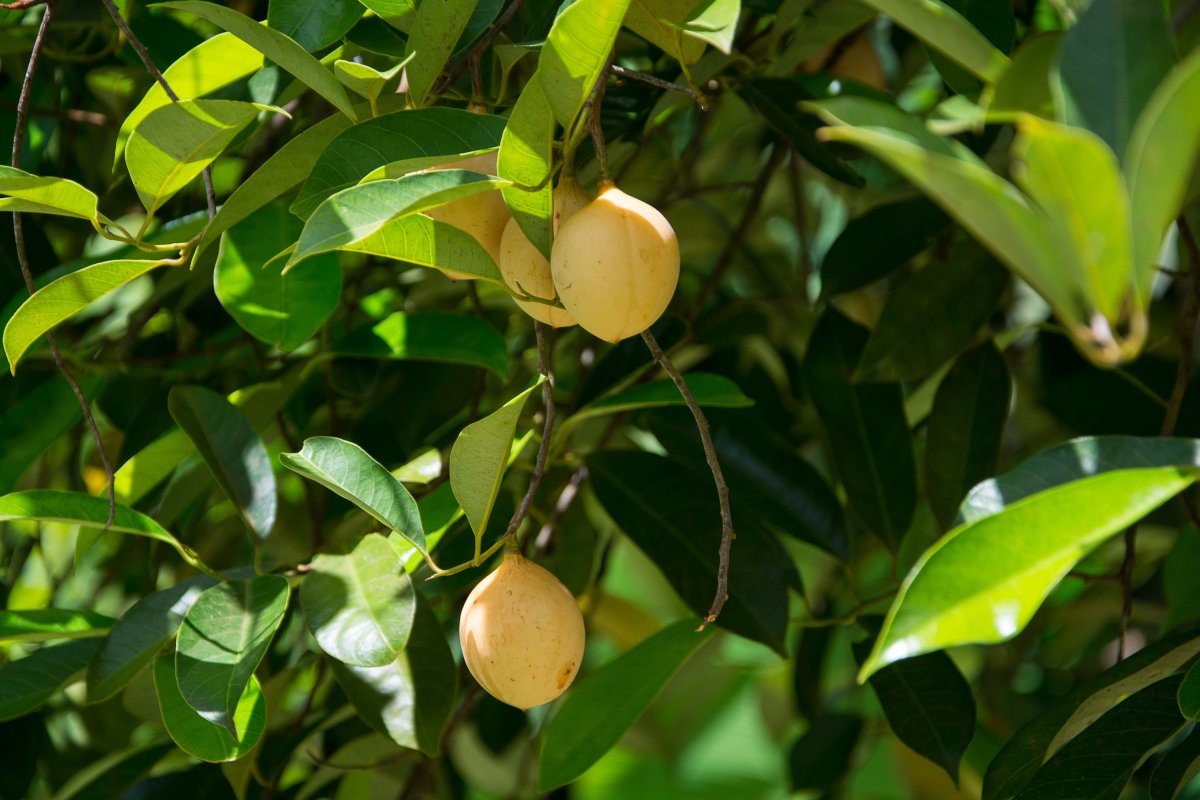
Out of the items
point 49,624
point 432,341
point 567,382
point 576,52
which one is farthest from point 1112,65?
point 567,382

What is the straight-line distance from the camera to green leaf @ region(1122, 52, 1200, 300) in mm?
301

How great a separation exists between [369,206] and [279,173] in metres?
0.18

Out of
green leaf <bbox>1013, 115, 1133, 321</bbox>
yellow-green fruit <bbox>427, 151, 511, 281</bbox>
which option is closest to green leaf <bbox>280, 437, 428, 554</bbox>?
yellow-green fruit <bbox>427, 151, 511, 281</bbox>

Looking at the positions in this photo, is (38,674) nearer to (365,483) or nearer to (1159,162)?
(365,483)

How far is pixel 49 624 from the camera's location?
28.3 inches

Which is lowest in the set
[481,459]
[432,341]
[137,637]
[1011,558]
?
[137,637]

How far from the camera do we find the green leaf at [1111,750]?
606 millimetres

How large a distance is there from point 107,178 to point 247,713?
655 millimetres

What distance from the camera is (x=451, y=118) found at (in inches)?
20.0

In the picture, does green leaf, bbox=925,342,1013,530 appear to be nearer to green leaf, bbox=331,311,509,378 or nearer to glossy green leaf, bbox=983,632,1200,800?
glossy green leaf, bbox=983,632,1200,800

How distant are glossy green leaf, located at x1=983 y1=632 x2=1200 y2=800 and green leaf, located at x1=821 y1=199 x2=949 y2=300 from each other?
1.12 ft

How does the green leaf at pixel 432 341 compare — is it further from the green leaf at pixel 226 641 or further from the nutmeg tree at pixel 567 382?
the green leaf at pixel 226 641

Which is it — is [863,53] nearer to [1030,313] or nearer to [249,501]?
[249,501]

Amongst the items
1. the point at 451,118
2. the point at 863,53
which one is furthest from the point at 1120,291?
the point at 863,53
